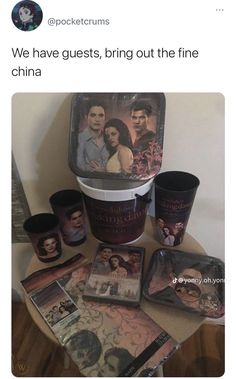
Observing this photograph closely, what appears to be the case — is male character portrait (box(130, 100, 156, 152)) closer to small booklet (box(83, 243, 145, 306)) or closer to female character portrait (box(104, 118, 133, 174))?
female character portrait (box(104, 118, 133, 174))

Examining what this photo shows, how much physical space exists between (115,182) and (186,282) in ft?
0.76

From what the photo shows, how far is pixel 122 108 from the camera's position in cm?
51

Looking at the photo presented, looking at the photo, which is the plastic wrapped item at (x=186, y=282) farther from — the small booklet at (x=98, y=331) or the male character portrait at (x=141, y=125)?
the male character portrait at (x=141, y=125)

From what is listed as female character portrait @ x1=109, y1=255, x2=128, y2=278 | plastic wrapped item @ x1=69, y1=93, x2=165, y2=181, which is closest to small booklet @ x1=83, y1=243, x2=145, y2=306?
female character portrait @ x1=109, y1=255, x2=128, y2=278

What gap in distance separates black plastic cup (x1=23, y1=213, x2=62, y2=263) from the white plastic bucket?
77mm

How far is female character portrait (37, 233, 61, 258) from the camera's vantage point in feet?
1.72

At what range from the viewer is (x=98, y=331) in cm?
43
